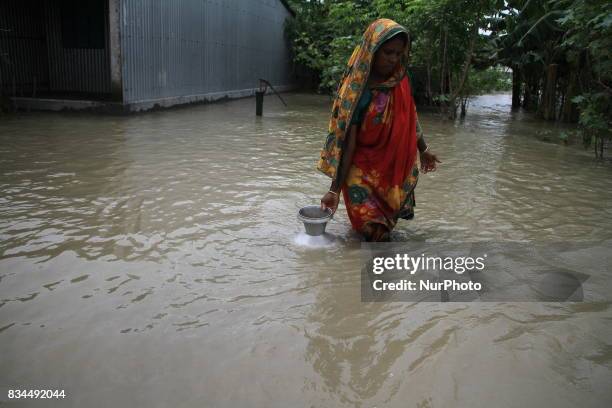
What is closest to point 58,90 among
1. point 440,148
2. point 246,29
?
point 246,29

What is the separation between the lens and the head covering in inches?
128

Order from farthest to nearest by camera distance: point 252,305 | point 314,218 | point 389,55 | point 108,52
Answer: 1. point 108,52
2. point 314,218
3. point 389,55
4. point 252,305

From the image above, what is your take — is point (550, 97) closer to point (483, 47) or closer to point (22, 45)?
point (483, 47)

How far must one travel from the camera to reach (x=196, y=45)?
13289mm

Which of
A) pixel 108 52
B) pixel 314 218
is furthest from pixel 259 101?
pixel 314 218

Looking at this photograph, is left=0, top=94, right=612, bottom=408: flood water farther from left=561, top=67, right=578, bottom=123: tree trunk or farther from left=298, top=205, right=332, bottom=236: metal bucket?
left=561, top=67, right=578, bottom=123: tree trunk

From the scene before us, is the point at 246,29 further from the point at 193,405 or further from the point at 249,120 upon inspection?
the point at 193,405

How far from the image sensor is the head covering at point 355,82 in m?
3.25

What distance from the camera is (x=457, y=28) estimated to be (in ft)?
35.9

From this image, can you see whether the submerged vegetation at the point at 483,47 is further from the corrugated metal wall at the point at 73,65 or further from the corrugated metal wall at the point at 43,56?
the corrugated metal wall at the point at 43,56

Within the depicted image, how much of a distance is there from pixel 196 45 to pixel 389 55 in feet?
36.3

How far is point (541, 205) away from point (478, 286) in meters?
2.26

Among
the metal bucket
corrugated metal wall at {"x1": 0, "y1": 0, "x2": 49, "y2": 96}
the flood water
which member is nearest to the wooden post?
corrugated metal wall at {"x1": 0, "y1": 0, "x2": 49, "y2": 96}

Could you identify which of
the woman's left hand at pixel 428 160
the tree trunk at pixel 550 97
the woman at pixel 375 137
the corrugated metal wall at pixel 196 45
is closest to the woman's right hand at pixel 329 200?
the woman at pixel 375 137
